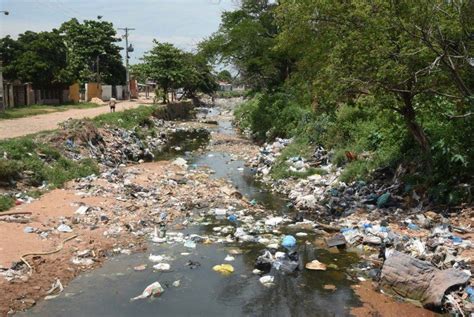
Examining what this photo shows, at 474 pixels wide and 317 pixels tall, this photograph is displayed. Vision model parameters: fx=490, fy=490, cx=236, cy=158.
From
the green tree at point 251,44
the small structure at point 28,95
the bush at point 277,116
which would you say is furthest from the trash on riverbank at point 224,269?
the small structure at point 28,95

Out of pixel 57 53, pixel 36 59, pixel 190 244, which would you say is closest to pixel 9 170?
pixel 190 244

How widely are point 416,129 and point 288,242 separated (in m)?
3.87

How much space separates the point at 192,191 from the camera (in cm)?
1249

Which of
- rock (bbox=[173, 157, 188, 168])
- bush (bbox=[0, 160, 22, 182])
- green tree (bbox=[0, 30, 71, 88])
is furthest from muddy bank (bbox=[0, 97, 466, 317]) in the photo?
green tree (bbox=[0, 30, 71, 88])

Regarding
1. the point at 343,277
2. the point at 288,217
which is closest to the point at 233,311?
the point at 343,277

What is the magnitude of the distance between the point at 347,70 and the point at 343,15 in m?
1.06

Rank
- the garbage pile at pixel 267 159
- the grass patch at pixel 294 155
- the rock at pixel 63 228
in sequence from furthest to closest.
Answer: the garbage pile at pixel 267 159 → the grass patch at pixel 294 155 → the rock at pixel 63 228

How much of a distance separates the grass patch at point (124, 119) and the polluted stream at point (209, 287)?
40.4 ft

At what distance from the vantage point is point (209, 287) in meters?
6.82

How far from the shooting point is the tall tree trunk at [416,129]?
9852 millimetres

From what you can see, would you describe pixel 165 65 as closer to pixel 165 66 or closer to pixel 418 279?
pixel 165 66

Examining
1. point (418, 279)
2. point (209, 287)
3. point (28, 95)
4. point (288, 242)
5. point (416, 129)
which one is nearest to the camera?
point (418, 279)

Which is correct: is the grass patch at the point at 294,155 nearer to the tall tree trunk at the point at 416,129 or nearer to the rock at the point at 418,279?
the tall tree trunk at the point at 416,129

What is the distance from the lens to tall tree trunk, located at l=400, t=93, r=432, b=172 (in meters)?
9.85
